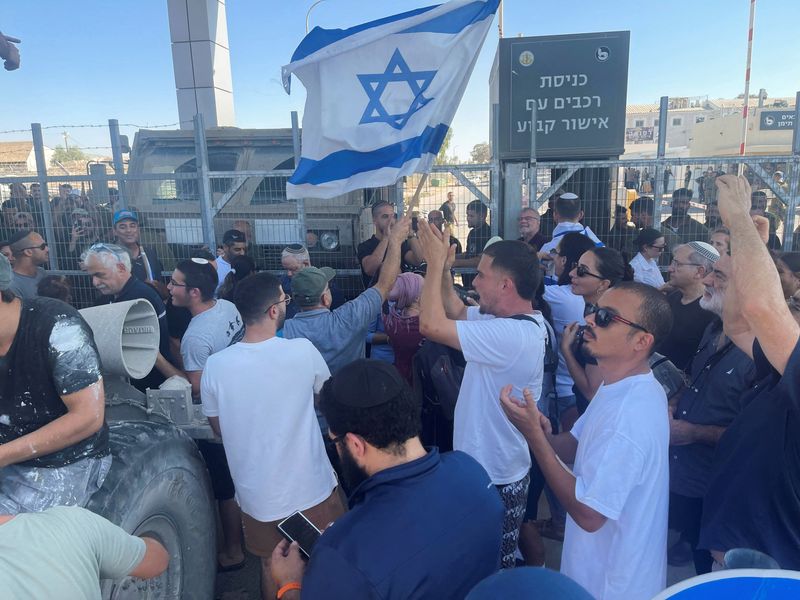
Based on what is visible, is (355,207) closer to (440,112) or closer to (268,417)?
(440,112)

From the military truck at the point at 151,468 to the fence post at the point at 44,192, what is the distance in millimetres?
4782

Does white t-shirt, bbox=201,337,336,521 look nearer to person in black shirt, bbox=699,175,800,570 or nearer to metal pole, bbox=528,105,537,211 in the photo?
person in black shirt, bbox=699,175,800,570

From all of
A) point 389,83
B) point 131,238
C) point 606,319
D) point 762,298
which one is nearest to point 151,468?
point 606,319

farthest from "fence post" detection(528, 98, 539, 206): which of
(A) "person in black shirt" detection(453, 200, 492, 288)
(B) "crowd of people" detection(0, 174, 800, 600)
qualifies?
(B) "crowd of people" detection(0, 174, 800, 600)

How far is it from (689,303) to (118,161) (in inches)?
242

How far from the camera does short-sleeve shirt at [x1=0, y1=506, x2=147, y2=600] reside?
1.33m

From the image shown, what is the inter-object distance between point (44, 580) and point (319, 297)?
2.16 meters

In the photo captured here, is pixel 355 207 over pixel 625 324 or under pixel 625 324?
over

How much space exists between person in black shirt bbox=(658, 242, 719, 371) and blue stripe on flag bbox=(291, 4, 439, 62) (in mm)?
2622

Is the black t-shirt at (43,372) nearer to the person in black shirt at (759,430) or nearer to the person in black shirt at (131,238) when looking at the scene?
the person in black shirt at (759,430)

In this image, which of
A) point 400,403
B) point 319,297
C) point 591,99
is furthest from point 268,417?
point 591,99

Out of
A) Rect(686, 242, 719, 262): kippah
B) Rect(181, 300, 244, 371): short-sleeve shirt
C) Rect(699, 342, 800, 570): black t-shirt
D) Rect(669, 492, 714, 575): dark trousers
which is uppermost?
Rect(686, 242, 719, 262): kippah

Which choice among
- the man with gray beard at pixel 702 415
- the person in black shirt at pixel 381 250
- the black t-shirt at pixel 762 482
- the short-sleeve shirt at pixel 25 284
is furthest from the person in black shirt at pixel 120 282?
the black t-shirt at pixel 762 482

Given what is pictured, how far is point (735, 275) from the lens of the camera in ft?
5.78
